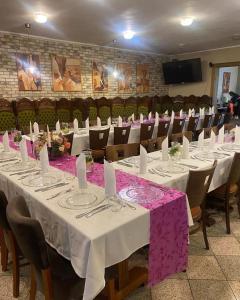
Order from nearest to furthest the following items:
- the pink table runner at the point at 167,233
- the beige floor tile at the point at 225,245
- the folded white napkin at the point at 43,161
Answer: the pink table runner at the point at 167,233, the folded white napkin at the point at 43,161, the beige floor tile at the point at 225,245

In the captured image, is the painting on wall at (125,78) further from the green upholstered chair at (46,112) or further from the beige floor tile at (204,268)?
the beige floor tile at (204,268)

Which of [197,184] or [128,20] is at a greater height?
[128,20]

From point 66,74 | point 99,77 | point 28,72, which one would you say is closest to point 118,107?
point 99,77

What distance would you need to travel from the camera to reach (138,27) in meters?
5.62

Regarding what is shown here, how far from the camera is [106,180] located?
5.00 feet

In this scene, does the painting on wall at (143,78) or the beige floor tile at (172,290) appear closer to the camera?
the beige floor tile at (172,290)

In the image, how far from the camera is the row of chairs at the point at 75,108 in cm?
598

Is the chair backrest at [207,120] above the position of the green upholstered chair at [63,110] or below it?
below

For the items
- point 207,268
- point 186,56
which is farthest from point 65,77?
point 207,268

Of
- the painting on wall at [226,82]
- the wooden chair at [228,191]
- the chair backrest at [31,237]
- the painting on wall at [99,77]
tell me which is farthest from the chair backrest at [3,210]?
the painting on wall at [226,82]

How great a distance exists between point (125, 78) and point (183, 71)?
227 centimetres

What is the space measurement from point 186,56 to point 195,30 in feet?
12.1

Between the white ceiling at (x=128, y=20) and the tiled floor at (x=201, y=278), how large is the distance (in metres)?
3.79

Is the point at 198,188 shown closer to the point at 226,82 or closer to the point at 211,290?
the point at 211,290
